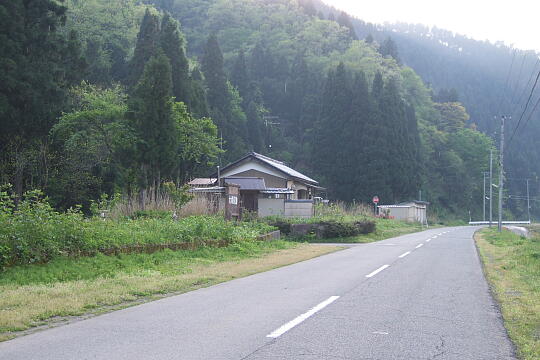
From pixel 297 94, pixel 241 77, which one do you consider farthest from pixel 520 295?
pixel 297 94

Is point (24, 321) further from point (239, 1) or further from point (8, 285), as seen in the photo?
point (239, 1)

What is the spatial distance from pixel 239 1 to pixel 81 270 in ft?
292

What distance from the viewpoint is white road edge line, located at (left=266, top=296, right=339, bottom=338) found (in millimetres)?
6270

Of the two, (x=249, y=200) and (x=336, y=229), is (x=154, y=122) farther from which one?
(x=336, y=229)

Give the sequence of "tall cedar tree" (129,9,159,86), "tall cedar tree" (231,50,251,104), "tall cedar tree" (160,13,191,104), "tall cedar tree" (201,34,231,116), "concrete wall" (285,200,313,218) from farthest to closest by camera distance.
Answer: "tall cedar tree" (231,50,251,104) < "tall cedar tree" (201,34,231,116) < "tall cedar tree" (129,9,159,86) < "tall cedar tree" (160,13,191,104) < "concrete wall" (285,200,313,218)

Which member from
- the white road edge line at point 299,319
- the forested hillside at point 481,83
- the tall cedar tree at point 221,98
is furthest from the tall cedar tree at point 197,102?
the forested hillside at point 481,83

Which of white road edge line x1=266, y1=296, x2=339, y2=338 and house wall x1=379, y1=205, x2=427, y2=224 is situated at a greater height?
house wall x1=379, y1=205, x2=427, y2=224

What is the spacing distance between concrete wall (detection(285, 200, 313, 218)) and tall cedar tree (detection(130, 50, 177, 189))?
23.7 ft

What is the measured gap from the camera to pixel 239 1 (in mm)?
94062

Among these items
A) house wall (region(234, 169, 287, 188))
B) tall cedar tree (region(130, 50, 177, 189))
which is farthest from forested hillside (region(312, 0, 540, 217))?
tall cedar tree (region(130, 50, 177, 189))

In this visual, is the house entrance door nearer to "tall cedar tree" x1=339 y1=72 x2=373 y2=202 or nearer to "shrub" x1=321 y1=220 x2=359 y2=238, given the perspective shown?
"shrub" x1=321 y1=220 x2=359 y2=238

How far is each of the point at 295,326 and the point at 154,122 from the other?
83.4 ft

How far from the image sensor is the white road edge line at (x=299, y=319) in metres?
6.27

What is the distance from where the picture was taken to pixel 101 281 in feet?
33.5
